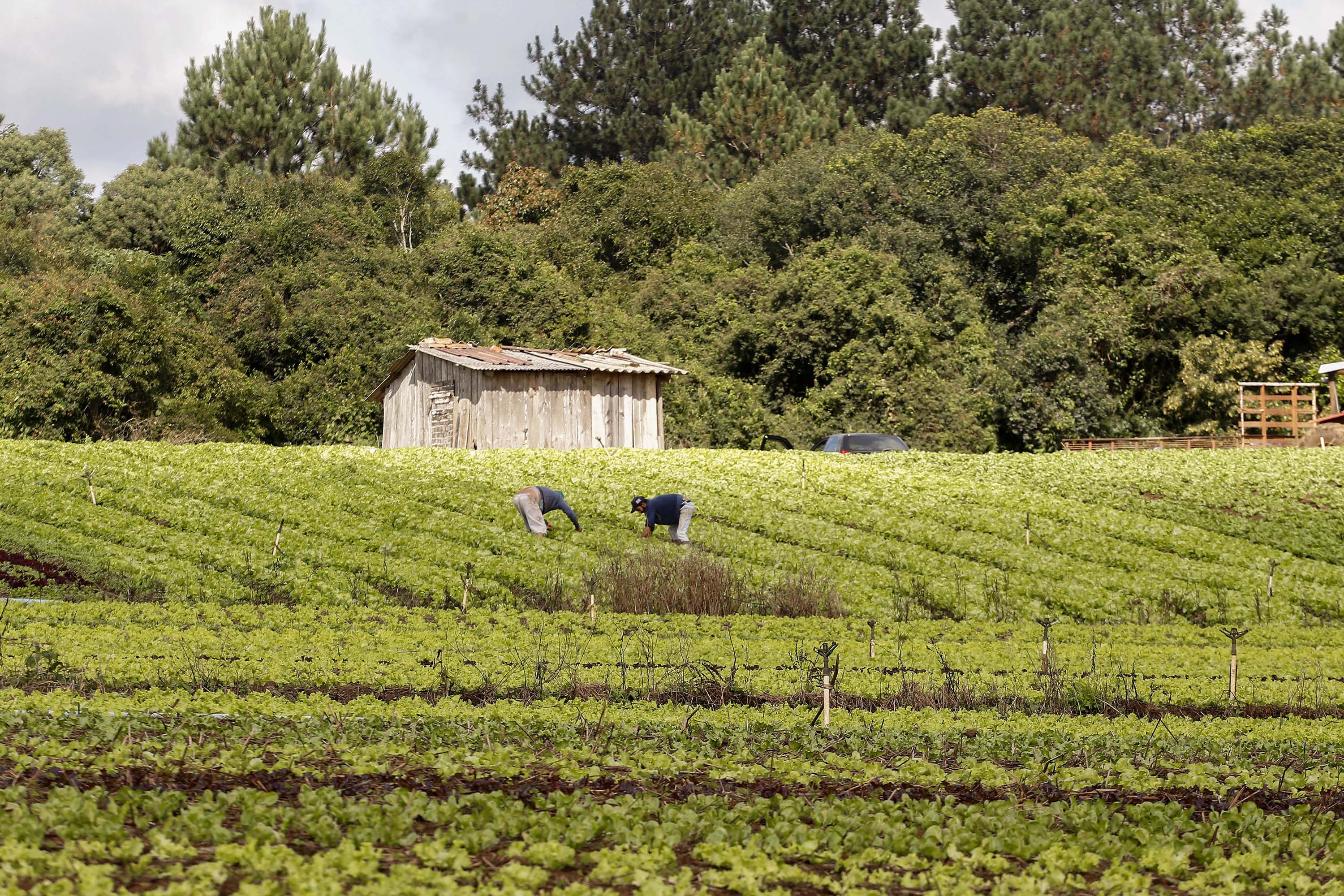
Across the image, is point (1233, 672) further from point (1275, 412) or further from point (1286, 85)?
point (1286, 85)

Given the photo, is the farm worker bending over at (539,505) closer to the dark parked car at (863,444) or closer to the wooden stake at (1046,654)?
the wooden stake at (1046,654)

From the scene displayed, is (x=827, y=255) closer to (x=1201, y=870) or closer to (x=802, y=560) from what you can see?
(x=802, y=560)

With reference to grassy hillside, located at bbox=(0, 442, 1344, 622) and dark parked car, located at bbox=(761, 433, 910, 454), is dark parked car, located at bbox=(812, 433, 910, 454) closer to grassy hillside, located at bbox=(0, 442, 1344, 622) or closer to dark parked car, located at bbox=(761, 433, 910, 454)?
dark parked car, located at bbox=(761, 433, 910, 454)

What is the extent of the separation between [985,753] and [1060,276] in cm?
4430

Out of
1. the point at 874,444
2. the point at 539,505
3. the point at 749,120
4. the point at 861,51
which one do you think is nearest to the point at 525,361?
the point at 874,444

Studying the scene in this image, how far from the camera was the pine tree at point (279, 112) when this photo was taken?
189 ft

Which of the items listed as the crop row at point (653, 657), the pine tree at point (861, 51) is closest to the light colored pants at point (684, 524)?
the crop row at point (653, 657)

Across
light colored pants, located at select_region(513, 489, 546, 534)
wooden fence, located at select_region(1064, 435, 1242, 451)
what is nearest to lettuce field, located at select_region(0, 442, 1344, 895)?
light colored pants, located at select_region(513, 489, 546, 534)

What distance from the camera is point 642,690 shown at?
11.6 metres

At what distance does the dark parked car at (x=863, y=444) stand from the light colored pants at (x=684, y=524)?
39.6 feet

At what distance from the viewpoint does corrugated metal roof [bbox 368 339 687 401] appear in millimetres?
33406

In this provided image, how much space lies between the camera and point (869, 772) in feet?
27.0

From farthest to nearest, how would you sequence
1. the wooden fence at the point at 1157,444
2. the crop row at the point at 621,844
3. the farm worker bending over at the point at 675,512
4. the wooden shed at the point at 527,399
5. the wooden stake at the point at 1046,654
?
A: the wooden fence at the point at 1157,444
the wooden shed at the point at 527,399
the farm worker bending over at the point at 675,512
the wooden stake at the point at 1046,654
the crop row at the point at 621,844

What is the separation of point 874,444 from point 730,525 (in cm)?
1085
